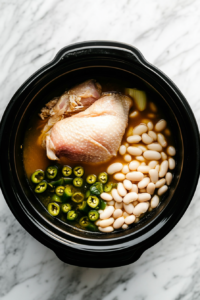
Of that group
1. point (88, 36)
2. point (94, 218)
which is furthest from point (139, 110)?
point (94, 218)

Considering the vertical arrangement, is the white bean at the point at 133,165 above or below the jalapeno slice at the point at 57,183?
above

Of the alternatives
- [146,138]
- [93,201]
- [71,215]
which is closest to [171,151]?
[146,138]

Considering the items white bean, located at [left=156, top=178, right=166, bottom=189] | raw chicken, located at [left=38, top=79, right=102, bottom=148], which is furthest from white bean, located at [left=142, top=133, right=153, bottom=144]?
raw chicken, located at [left=38, top=79, right=102, bottom=148]

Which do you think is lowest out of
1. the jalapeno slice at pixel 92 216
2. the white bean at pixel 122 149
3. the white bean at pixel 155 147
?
the jalapeno slice at pixel 92 216

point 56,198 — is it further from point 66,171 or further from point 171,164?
point 171,164

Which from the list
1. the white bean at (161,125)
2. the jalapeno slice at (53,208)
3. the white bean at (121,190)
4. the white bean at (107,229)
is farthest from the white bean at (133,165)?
the jalapeno slice at (53,208)

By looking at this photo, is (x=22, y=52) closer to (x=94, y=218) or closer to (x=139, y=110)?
(x=139, y=110)

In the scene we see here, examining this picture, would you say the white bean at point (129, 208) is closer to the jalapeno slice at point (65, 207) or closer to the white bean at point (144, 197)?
the white bean at point (144, 197)
